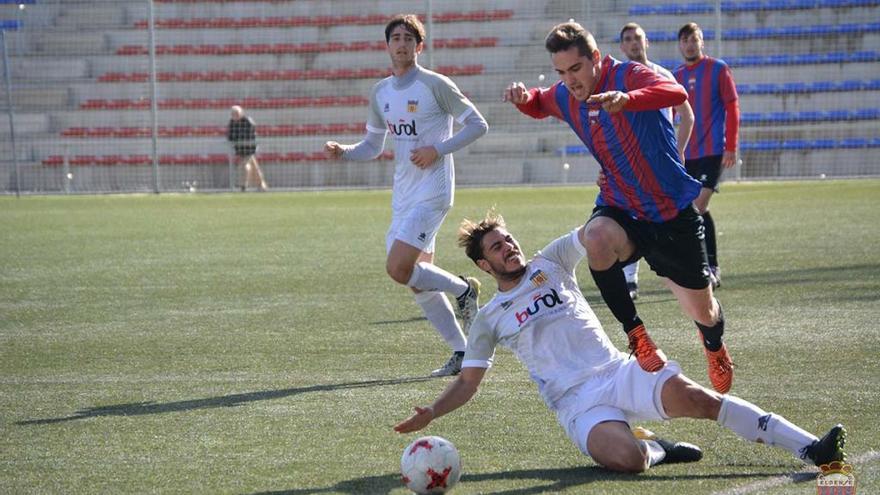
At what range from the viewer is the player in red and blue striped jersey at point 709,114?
35.0 ft

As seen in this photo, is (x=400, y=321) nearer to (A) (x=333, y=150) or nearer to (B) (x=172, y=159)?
(A) (x=333, y=150)

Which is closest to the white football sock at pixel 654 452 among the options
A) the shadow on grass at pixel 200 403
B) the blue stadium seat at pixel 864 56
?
the shadow on grass at pixel 200 403

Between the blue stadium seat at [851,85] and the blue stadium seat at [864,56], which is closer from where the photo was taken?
the blue stadium seat at [851,85]

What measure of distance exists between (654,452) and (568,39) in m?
1.93

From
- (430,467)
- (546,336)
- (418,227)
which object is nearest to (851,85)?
(418,227)

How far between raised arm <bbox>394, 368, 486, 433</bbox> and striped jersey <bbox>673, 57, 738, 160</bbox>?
6.06 meters

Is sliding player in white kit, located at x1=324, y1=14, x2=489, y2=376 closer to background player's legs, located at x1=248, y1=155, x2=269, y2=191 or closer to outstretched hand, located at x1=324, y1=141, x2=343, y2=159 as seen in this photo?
outstretched hand, located at x1=324, y1=141, x2=343, y2=159

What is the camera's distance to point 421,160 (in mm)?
7562

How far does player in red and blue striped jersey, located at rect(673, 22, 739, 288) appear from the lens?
10.7m

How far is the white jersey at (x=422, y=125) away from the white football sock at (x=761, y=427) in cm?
323

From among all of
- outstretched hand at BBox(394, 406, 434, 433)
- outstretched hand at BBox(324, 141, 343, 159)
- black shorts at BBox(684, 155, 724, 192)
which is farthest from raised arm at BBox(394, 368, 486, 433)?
black shorts at BBox(684, 155, 724, 192)

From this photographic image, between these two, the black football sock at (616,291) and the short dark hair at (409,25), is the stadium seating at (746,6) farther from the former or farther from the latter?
the black football sock at (616,291)

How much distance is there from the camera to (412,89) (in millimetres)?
7887

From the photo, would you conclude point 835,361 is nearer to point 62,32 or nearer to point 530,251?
point 530,251
